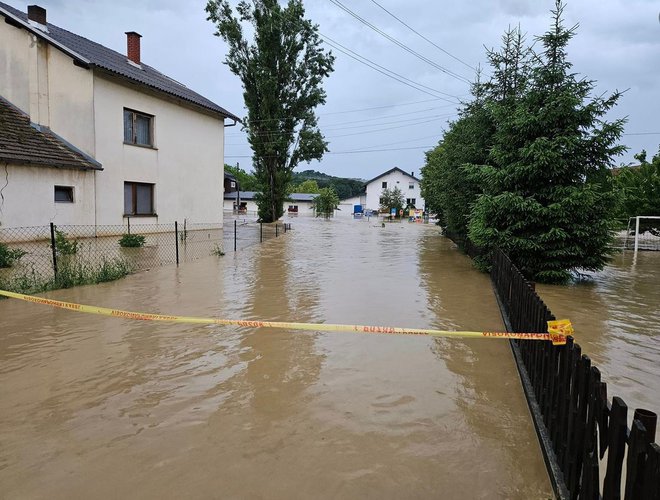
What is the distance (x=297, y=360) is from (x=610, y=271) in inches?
479

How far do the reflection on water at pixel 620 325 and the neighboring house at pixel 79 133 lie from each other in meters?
15.5

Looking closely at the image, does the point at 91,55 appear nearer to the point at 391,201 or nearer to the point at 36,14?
the point at 36,14

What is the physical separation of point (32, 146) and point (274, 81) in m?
23.2

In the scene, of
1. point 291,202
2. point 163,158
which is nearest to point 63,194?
point 163,158

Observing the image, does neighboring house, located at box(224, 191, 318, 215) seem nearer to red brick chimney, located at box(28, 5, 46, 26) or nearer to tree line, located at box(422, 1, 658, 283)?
red brick chimney, located at box(28, 5, 46, 26)

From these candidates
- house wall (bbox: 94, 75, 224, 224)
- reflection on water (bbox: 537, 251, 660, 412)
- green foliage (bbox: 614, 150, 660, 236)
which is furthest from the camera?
green foliage (bbox: 614, 150, 660, 236)

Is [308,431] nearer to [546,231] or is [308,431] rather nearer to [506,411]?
[506,411]

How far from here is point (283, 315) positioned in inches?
291

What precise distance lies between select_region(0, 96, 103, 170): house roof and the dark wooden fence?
1557cm

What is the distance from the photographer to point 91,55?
18.6 metres

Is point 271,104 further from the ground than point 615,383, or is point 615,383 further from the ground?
point 271,104

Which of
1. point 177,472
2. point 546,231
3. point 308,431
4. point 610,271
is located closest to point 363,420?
point 308,431

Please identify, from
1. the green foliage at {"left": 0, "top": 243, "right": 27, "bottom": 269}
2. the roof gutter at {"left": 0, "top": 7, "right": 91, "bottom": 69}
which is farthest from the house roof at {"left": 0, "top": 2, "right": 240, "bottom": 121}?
the green foliage at {"left": 0, "top": 243, "right": 27, "bottom": 269}

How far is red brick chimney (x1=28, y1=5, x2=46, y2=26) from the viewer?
62.1 ft
